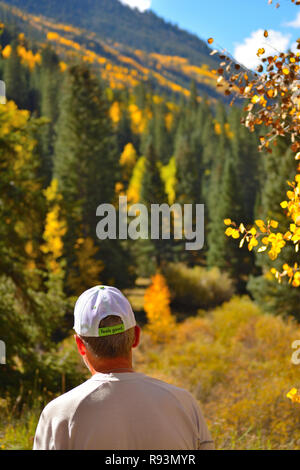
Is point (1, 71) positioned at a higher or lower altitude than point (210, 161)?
higher

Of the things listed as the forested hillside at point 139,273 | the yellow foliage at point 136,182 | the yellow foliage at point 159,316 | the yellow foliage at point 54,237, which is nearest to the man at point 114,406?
the forested hillside at point 139,273

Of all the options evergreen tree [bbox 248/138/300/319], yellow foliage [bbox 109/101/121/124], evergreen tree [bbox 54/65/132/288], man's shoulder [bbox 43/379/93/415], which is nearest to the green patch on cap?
man's shoulder [bbox 43/379/93/415]

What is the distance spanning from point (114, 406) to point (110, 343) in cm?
27

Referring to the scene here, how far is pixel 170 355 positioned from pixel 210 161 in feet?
157

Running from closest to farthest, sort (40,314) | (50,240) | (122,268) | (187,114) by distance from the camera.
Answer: (40,314)
(50,240)
(122,268)
(187,114)

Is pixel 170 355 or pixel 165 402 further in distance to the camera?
pixel 170 355

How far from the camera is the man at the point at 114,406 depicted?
1.97 meters

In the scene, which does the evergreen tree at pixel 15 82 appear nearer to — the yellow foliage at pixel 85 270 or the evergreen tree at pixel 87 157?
the evergreen tree at pixel 87 157

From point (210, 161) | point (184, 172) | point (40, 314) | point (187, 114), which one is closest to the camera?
point (40, 314)

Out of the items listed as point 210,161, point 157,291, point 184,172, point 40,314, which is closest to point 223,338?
point 157,291

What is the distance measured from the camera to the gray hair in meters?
2.15

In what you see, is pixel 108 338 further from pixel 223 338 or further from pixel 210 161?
Answer: pixel 210 161

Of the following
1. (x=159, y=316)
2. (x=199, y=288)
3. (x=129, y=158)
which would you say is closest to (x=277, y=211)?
(x=159, y=316)

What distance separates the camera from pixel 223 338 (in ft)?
89.5
